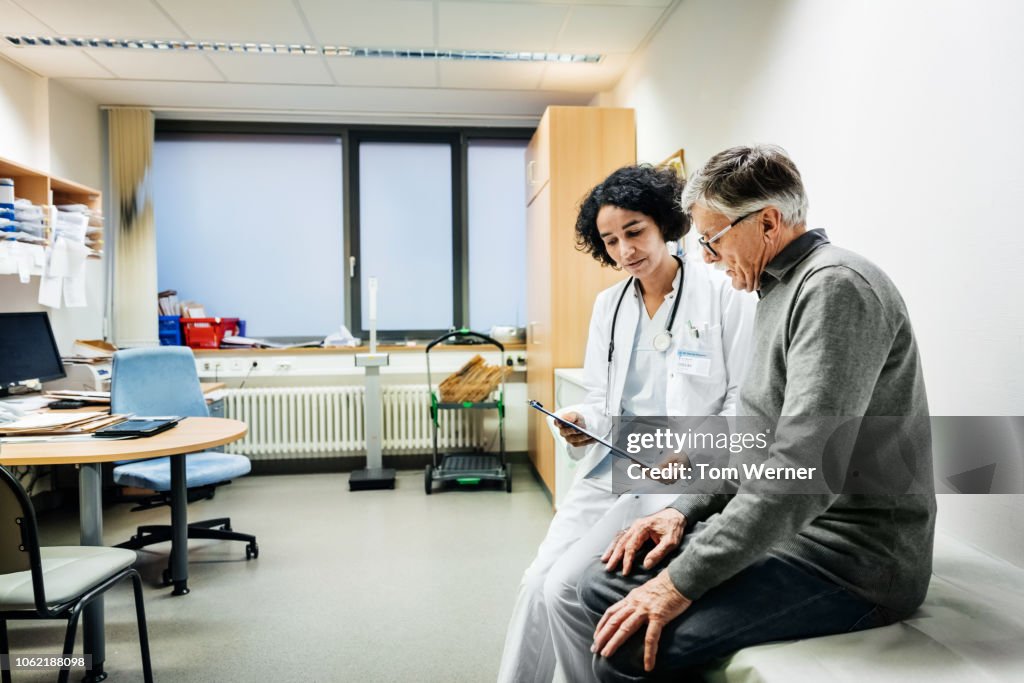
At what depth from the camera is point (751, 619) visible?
103 cm

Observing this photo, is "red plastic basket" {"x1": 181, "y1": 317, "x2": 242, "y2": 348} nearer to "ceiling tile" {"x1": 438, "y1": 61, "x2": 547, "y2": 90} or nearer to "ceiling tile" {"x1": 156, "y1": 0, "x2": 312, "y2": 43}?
"ceiling tile" {"x1": 156, "y1": 0, "x2": 312, "y2": 43}

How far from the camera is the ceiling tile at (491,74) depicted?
3.82 meters

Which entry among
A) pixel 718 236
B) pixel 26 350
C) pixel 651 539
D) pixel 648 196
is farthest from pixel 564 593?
pixel 26 350

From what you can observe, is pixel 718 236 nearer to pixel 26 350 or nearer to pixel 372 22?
pixel 372 22

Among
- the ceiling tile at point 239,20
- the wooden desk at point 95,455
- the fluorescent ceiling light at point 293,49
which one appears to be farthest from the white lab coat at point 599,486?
the ceiling tile at point 239,20

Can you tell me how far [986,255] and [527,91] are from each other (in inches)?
137

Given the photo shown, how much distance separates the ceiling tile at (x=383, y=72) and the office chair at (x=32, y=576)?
3.06 metres

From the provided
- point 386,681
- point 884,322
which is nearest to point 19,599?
point 386,681

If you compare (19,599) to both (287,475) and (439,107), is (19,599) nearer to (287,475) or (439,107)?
(287,475)

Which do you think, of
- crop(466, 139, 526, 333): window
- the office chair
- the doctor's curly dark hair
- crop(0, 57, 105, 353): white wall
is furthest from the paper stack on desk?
crop(466, 139, 526, 333): window

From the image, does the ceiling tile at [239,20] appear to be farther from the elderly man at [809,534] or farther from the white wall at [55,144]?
the elderly man at [809,534]

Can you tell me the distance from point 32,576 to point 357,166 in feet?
12.8

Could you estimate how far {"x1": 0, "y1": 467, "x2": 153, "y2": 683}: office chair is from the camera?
1.49 metres

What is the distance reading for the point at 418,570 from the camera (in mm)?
2795
